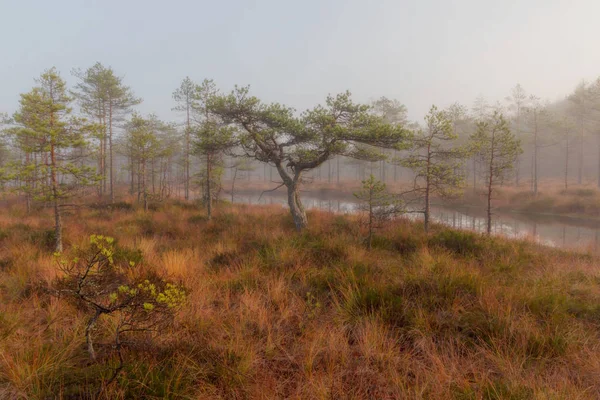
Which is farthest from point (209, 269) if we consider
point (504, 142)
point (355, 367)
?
point (504, 142)

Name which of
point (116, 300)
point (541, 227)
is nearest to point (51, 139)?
point (116, 300)

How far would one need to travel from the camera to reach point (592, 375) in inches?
93.7

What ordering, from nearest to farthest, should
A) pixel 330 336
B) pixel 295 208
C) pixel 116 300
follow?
pixel 330 336 → pixel 116 300 → pixel 295 208

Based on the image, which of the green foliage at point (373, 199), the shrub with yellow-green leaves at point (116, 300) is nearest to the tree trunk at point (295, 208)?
the green foliage at point (373, 199)

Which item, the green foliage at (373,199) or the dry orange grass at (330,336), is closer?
the dry orange grass at (330,336)

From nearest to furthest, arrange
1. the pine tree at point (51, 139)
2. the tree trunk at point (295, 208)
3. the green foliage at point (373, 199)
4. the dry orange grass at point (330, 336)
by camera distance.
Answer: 1. the dry orange grass at point (330, 336)
2. the pine tree at point (51, 139)
3. the green foliage at point (373, 199)
4. the tree trunk at point (295, 208)

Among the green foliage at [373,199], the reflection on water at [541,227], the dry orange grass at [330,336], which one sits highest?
the green foliage at [373,199]

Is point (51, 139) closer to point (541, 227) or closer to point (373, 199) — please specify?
point (373, 199)

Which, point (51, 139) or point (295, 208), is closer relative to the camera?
point (51, 139)

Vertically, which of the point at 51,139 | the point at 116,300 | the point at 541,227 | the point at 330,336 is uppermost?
the point at 51,139

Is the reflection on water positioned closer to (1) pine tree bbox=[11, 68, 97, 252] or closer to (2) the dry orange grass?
(2) the dry orange grass

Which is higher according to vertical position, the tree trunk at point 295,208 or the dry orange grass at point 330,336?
the tree trunk at point 295,208

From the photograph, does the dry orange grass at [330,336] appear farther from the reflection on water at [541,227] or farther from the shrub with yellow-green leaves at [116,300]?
the reflection on water at [541,227]

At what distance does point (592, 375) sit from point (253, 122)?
1022 cm
